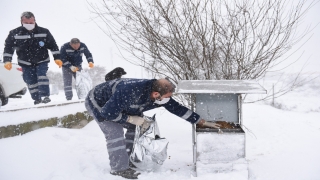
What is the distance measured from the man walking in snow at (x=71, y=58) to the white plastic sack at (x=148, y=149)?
311 cm

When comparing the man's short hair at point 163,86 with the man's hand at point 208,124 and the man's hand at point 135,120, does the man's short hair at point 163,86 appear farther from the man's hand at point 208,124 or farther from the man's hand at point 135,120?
the man's hand at point 208,124

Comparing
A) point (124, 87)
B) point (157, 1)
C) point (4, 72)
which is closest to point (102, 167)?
point (124, 87)

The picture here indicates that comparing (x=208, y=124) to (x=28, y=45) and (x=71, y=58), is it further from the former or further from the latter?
(x=71, y=58)

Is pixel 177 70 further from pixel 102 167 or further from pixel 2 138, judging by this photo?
pixel 2 138

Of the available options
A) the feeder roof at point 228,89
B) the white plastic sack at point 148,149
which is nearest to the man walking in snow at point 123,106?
the white plastic sack at point 148,149

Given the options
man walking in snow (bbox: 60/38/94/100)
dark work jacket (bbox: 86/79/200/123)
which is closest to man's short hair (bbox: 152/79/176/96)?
dark work jacket (bbox: 86/79/200/123)

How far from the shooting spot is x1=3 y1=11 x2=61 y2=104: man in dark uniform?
4.34m

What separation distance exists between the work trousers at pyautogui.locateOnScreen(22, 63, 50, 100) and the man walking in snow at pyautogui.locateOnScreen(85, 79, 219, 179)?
6.91 ft

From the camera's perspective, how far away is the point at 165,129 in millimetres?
5312

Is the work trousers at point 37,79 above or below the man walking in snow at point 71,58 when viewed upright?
below

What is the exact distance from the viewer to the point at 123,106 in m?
2.67

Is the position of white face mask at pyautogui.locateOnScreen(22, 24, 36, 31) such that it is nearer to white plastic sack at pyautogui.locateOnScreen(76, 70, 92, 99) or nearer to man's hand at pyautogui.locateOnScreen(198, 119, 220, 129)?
white plastic sack at pyautogui.locateOnScreen(76, 70, 92, 99)

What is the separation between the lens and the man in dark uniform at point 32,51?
14.2 feet

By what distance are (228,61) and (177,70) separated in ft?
2.98
